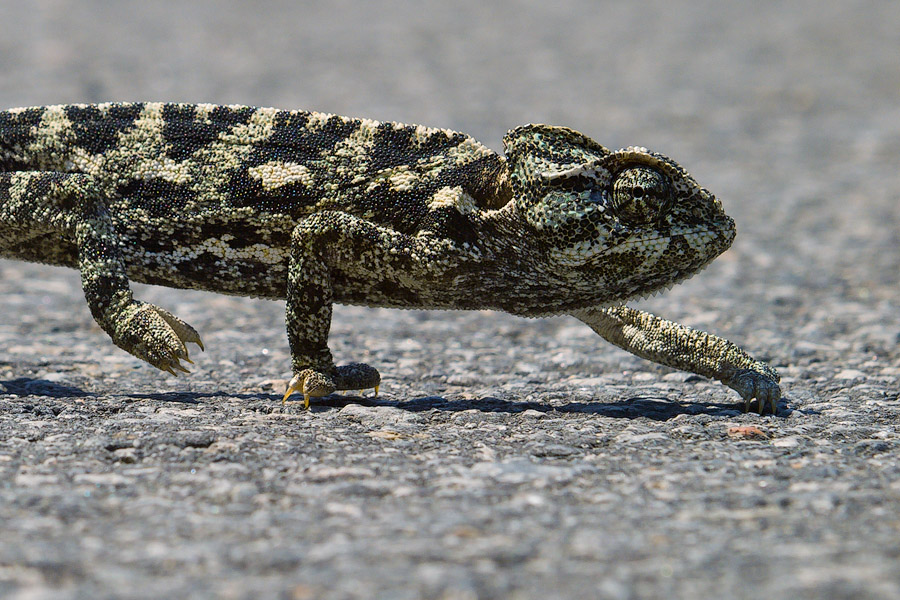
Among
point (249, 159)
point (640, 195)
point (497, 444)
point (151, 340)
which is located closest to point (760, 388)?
point (640, 195)

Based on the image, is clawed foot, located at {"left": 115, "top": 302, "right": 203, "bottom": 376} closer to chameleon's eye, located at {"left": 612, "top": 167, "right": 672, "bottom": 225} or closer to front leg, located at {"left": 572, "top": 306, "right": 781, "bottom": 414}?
front leg, located at {"left": 572, "top": 306, "right": 781, "bottom": 414}

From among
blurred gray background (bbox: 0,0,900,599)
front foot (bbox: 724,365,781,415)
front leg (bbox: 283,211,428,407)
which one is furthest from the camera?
front foot (bbox: 724,365,781,415)

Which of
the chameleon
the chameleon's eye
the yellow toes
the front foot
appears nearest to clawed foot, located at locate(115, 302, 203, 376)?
the chameleon

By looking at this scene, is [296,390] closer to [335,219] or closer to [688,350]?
[335,219]

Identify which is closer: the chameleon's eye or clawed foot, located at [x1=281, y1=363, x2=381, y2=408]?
the chameleon's eye

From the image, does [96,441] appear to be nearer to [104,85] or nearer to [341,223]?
[341,223]
